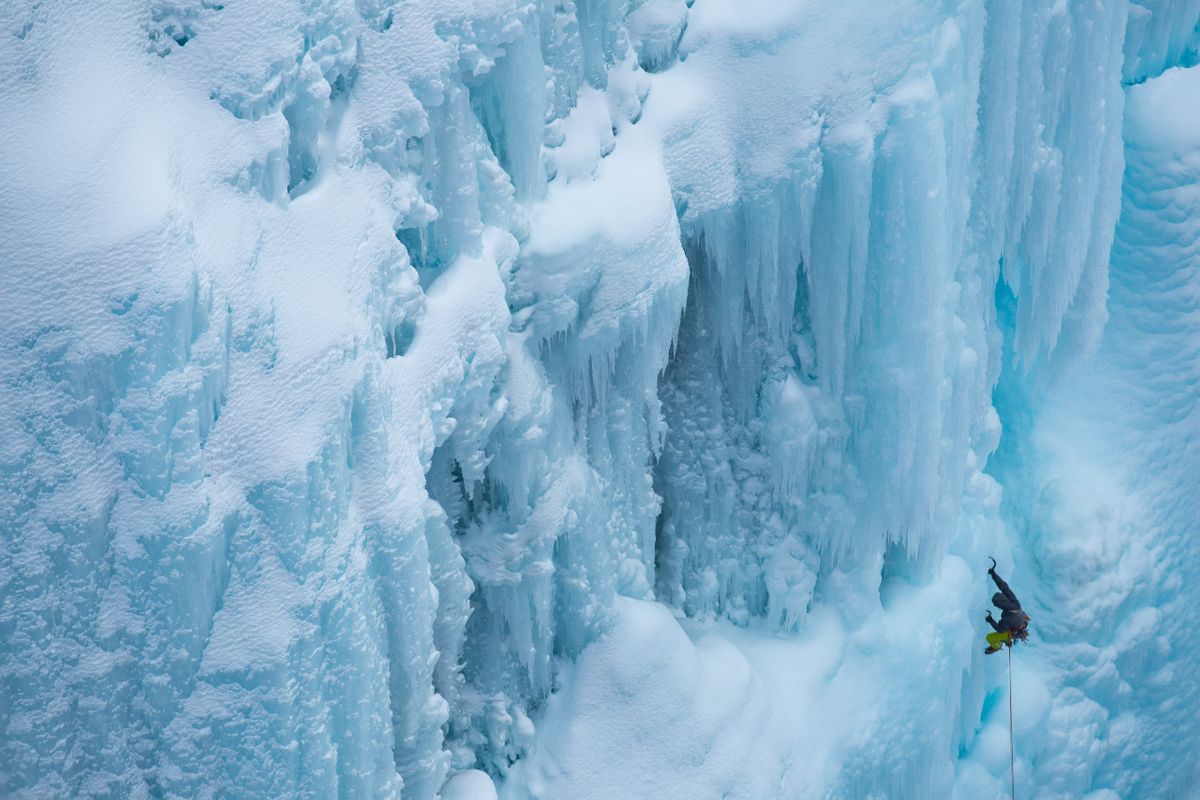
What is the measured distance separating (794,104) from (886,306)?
1.04 metres

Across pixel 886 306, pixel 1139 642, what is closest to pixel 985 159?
pixel 886 306

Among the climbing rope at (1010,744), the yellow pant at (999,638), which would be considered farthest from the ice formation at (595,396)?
the yellow pant at (999,638)

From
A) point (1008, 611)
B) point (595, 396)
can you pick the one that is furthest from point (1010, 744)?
point (595, 396)

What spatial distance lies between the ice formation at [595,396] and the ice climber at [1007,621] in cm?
18

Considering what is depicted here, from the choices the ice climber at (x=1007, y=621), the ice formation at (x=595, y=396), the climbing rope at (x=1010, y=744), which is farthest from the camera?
the climbing rope at (x=1010, y=744)

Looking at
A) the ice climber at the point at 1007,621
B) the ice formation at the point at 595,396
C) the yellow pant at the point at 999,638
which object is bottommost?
the yellow pant at the point at 999,638

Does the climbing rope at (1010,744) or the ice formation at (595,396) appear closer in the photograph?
the ice formation at (595,396)

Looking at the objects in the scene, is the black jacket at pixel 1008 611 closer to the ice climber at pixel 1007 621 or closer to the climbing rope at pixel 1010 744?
the ice climber at pixel 1007 621

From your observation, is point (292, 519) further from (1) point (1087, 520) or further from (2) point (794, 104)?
(1) point (1087, 520)

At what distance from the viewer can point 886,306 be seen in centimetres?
600

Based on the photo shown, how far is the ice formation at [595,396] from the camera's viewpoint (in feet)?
11.5

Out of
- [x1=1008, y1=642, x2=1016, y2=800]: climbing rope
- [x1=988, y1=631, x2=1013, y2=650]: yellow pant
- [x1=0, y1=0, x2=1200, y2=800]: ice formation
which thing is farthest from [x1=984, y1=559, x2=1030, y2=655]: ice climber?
[x1=1008, y1=642, x2=1016, y2=800]: climbing rope

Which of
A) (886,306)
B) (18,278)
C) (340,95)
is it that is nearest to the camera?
(18,278)

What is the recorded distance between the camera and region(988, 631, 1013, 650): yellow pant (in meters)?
7.15
